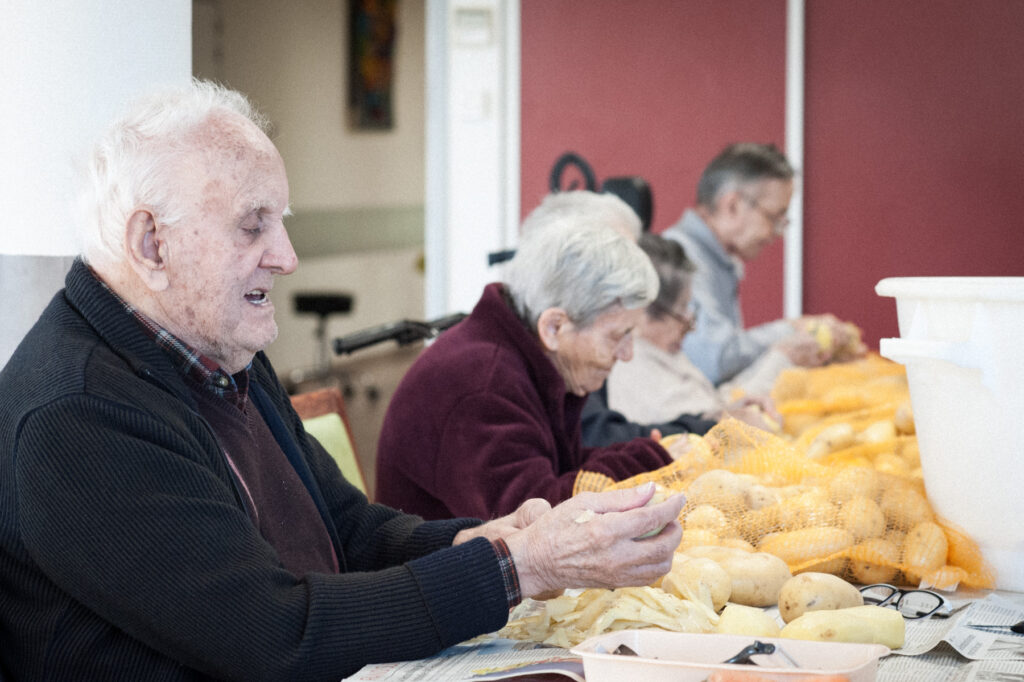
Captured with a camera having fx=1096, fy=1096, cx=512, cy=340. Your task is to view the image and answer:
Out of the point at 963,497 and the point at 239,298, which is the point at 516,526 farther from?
the point at 963,497

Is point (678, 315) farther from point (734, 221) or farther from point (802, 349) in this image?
point (734, 221)

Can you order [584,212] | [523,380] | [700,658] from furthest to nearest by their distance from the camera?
[584,212] < [523,380] < [700,658]

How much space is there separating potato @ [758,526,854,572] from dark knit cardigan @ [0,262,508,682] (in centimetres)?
50

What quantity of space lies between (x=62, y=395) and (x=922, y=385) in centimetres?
110

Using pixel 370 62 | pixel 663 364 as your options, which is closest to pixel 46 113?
pixel 663 364

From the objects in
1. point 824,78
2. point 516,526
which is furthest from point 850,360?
point 516,526

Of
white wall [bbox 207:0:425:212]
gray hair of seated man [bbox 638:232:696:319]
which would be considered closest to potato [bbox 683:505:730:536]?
gray hair of seated man [bbox 638:232:696:319]

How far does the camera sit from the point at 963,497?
151 cm

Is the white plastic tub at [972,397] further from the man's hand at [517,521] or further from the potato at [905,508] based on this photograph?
the man's hand at [517,521]

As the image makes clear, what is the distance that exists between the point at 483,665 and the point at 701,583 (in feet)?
1.07

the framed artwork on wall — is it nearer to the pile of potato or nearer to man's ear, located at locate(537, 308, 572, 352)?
man's ear, located at locate(537, 308, 572, 352)

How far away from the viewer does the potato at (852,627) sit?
1.20 m

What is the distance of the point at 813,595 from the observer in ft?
4.33

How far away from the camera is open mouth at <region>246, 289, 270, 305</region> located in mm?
1358
